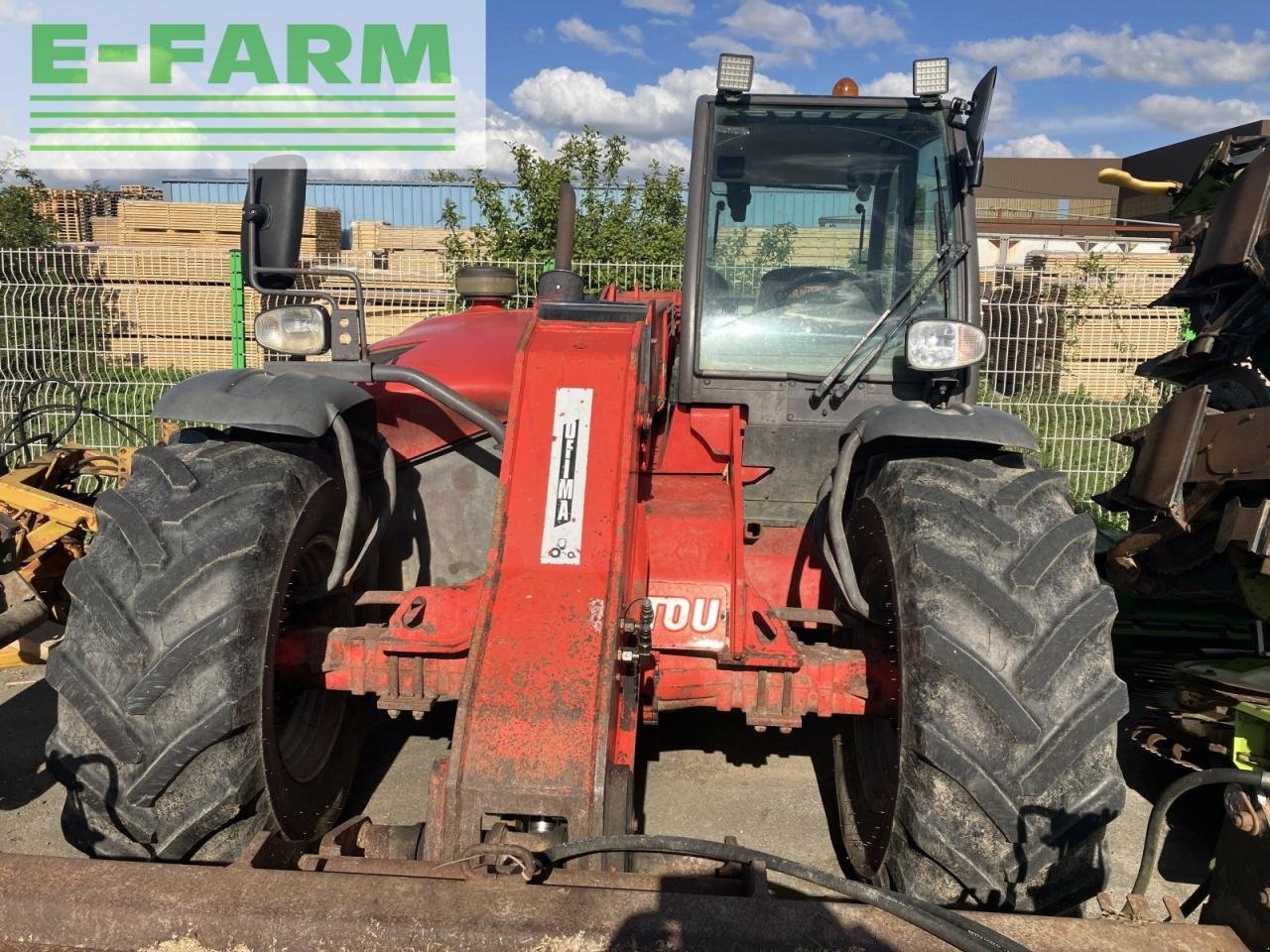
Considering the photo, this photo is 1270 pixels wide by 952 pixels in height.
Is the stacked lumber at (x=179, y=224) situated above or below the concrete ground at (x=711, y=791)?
above

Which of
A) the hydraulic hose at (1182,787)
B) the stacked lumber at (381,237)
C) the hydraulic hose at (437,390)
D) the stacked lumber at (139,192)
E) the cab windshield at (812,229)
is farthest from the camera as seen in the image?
the stacked lumber at (139,192)

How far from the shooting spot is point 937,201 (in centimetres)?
390

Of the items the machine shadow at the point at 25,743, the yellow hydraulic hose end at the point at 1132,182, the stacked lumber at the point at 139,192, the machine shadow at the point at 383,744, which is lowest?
the machine shadow at the point at 25,743

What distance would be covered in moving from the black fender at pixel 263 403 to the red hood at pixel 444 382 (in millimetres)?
500

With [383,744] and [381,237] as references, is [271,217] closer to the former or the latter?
[383,744]

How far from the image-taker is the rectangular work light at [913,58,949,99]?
12.5 ft

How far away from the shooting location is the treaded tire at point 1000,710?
8.29 feet

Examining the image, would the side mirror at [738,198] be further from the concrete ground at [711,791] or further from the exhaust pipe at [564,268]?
the concrete ground at [711,791]

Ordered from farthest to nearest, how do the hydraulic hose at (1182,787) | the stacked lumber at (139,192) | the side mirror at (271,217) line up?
the stacked lumber at (139,192) < the side mirror at (271,217) < the hydraulic hose at (1182,787)

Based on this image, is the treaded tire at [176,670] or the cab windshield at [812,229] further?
the cab windshield at [812,229]

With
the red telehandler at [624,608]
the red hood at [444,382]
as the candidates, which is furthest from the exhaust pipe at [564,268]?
the red telehandler at [624,608]

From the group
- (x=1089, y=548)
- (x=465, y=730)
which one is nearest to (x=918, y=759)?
(x=1089, y=548)

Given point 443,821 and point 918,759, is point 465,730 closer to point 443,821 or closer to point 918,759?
point 443,821

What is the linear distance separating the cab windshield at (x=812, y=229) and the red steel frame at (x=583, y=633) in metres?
0.47
